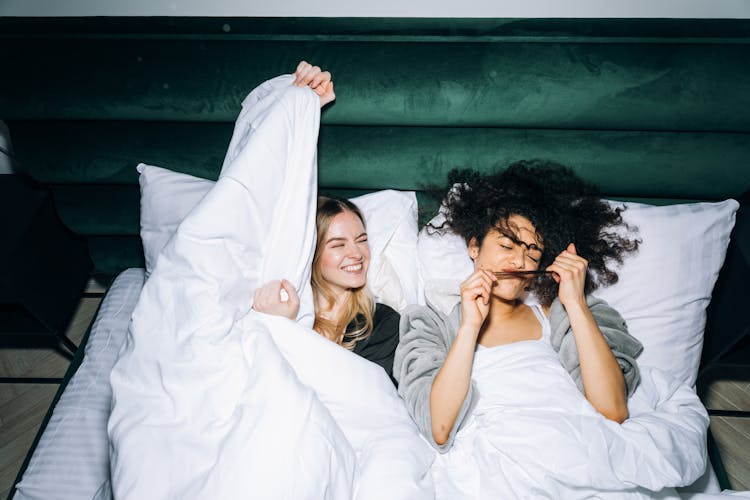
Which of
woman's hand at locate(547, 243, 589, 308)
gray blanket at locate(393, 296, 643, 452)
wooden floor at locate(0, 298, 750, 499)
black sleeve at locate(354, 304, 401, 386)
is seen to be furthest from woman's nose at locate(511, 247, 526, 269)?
wooden floor at locate(0, 298, 750, 499)

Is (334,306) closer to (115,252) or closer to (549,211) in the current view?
(549,211)

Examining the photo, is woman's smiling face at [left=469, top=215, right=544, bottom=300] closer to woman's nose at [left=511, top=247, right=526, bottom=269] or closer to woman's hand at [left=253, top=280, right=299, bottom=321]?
woman's nose at [left=511, top=247, right=526, bottom=269]

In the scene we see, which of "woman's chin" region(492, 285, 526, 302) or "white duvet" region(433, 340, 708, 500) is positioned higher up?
"woman's chin" region(492, 285, 526, 302)

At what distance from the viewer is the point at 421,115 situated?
4.40 ft

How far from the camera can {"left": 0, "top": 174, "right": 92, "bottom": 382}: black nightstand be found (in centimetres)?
141

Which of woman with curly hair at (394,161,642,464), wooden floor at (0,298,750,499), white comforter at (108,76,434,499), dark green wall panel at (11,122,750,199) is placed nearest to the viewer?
white comforter at (108,76,434,499)

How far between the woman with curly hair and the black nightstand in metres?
1.28

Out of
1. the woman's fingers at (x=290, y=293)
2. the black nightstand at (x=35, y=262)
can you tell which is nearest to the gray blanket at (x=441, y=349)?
the woman's fingers at (x=290, y=293)

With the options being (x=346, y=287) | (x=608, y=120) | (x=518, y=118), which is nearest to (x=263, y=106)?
(x=346, y=287)

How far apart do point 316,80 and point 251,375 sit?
87cm

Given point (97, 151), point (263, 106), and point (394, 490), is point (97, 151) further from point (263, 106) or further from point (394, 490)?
A: point (394, 490)

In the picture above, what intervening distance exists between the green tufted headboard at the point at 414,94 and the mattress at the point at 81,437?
60cm

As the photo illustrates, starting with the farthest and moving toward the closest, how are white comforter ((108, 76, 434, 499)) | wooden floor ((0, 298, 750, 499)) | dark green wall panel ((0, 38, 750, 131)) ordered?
wooden floor ((0, 298, 750, 499)), dark green wall panel ((0, 38, 750, 131)), white comforter ((108, 76, 434, 499))

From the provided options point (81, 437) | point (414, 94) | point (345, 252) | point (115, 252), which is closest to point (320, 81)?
point (414, 94)
